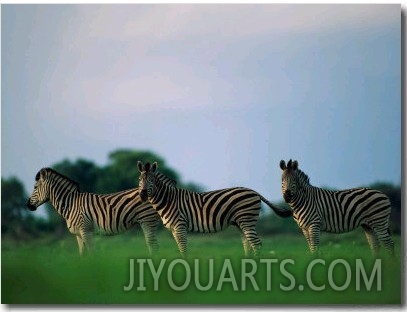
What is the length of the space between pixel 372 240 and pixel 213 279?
1.75 m

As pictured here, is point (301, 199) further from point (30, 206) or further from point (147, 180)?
point (30, 206)

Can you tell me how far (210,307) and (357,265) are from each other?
159 cm

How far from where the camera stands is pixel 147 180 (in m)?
12.9

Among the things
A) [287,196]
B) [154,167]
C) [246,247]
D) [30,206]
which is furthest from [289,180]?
[30,206]

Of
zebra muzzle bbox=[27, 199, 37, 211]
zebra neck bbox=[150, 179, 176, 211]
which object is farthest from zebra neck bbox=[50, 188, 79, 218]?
zebra neck bbox=[150, 179, 176, 211]

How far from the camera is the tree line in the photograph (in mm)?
13298

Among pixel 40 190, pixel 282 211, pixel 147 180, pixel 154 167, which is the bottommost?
pixel 282 211

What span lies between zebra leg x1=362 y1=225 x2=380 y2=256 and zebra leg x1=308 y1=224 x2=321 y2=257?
1.85 ft

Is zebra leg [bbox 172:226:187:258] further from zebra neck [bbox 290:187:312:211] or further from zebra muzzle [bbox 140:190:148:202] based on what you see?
zebra neck [bbox 290:187:312:211]

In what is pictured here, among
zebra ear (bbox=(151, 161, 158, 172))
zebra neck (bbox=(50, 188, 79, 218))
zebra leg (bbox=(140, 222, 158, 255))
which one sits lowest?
zebra leg (bbox=(140, 222, 158, 255))

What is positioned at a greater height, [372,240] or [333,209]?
[333,209]

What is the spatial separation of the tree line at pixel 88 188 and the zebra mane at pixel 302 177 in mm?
317

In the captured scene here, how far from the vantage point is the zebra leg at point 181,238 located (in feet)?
42.3

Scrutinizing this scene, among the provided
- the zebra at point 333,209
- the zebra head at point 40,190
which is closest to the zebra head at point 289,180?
the zebra at point 333,209
